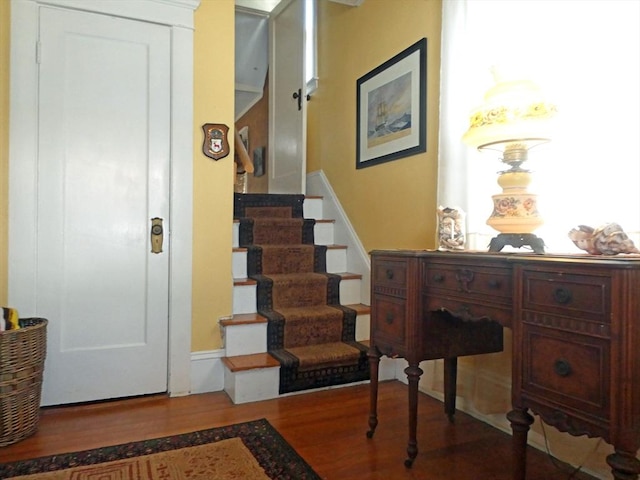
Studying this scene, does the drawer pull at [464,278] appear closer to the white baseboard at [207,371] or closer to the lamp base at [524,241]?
the lamp base at [524,241]

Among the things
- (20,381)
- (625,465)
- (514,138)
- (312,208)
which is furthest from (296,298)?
(625,465)

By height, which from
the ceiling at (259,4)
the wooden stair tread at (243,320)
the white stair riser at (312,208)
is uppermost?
the ceiling at (259,4)

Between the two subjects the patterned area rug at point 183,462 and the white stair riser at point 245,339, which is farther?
the white stair riser at point 245,339

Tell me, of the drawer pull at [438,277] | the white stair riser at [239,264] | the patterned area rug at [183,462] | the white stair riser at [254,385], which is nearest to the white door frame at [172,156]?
the white stair riser at [254,385]

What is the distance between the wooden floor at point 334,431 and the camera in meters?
1.67

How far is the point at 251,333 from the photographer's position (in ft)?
8.43

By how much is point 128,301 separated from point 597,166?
2.25m

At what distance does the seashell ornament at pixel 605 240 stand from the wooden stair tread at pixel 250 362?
5.19 ft

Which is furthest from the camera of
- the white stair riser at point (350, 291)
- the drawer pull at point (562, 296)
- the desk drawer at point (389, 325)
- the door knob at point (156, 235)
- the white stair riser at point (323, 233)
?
the white stair riser at point (323, 233)

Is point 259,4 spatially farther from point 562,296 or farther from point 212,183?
point 562,296

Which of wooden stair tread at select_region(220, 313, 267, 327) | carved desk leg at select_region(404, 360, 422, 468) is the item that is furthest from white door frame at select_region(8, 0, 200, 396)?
carved desk leg at select_region(404, 360, 422, 468)

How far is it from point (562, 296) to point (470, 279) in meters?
0.37

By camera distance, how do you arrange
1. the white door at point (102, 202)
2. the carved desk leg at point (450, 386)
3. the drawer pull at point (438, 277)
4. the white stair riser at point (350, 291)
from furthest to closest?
the white stair riser at point (350, 291) < the white door at point (102, 202) < the carved desk leg at point (450, 386) < the drawer pull at point (438, 277)

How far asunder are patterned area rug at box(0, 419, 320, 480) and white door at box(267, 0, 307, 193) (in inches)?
97.5
